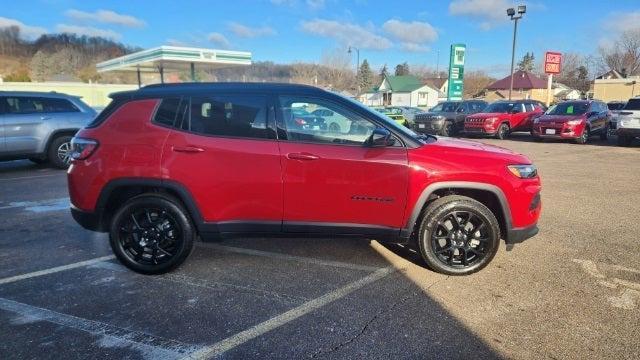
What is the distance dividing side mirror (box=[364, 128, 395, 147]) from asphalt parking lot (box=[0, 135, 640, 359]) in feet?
4.02

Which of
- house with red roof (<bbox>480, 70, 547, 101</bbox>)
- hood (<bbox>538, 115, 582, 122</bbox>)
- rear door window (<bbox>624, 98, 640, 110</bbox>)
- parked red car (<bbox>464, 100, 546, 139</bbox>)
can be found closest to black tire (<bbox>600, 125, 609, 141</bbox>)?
hood (<bbox>538, 115, 582, 122</bbox>)

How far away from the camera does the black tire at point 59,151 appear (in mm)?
9734

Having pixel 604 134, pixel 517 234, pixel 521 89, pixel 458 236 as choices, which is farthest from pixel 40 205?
pixel 521 89

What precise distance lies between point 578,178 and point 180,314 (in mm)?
8839

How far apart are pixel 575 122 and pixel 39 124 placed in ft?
54.6

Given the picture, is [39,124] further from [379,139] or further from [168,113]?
[379,139]

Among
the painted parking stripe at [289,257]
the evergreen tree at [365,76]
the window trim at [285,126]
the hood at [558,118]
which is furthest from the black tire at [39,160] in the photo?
the evergreen tree at [365,76]

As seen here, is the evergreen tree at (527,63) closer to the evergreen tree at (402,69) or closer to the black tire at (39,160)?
the evergreen tree at (402,69)

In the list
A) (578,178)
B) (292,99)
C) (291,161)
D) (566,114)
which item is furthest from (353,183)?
(566,114)

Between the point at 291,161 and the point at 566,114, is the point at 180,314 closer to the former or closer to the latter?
the point at 291,161

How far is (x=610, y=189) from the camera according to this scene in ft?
26.9

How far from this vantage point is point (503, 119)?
1925 centimetres

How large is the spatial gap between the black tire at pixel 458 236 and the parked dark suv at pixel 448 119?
17298 mm

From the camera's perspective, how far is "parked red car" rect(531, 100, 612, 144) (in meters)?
16.5
